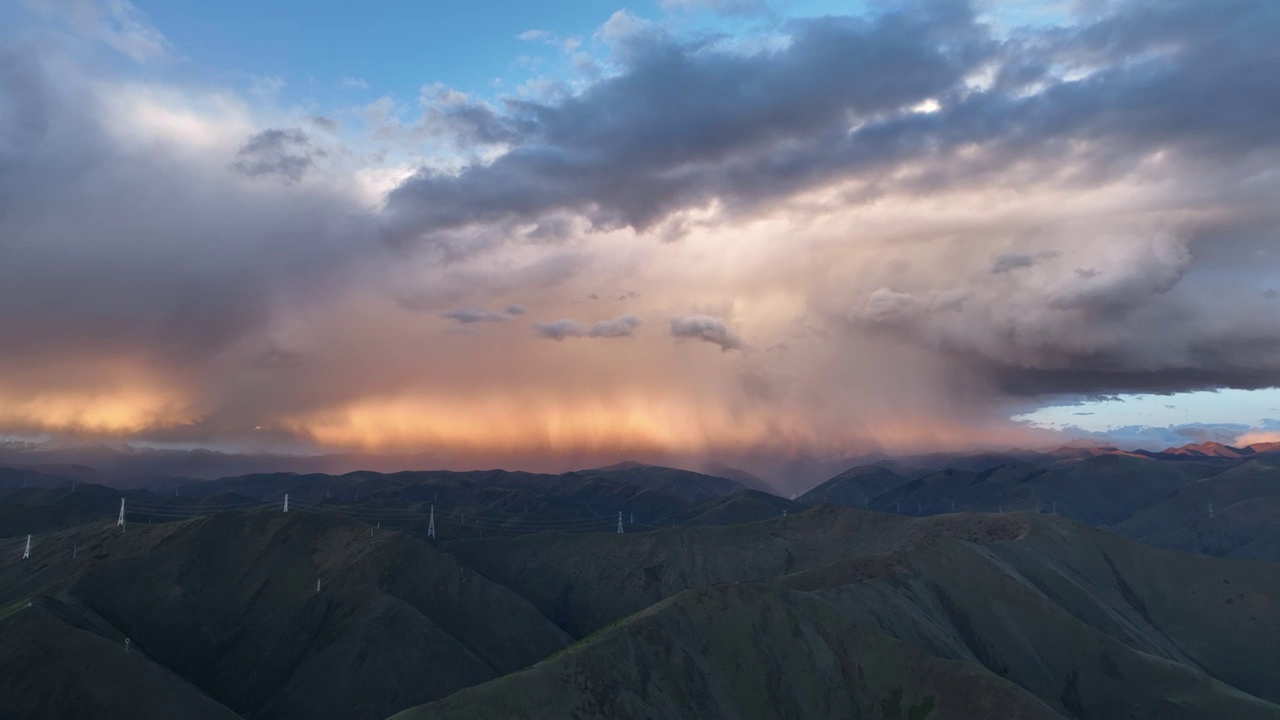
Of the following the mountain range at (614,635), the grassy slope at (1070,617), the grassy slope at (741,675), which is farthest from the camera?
the grassy slope at (1070,617)

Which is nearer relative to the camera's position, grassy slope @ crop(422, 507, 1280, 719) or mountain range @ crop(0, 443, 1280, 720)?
mountain range @ crop(0, 443, 1280, 720)

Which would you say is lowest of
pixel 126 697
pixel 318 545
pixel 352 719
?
pixel 352 719

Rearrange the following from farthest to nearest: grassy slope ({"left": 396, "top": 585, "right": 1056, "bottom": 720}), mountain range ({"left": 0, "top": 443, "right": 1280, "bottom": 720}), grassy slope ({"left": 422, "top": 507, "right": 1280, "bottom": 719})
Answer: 1. grassy slope ({"left": 422, "top": 507, "right": 1280, "bottom": 719})
2. mountain range ({"left": 0, "top": 443, "right": 1280, "bottom": 720})
3. grassy slope ({"left": 396, "top": 585, "right": 1056, "bottom": 720})

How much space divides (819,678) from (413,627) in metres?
74.1

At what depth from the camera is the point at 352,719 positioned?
13638 cm

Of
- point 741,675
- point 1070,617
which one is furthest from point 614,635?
point 1070,617

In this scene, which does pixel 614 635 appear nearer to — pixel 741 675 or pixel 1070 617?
pixel 741 675

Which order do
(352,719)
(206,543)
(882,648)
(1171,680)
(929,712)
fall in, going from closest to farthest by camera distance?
(929,712)
(882,648)
(1171,680)
(352,719)
(206,543)

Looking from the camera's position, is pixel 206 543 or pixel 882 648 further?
pixel 206 543

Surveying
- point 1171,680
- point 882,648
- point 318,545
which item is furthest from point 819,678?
point 318,545

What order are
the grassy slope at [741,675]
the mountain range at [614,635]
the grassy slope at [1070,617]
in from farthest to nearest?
the grassy slope at [1070,617] < the mountain range at [614,635] < the grassy slope at [741,675]

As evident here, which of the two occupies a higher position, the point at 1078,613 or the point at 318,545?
the point at 318,545

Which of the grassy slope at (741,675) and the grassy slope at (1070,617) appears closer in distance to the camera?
the grassy slope at (741,675)

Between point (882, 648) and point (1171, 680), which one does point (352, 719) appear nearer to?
point (882, 648)
